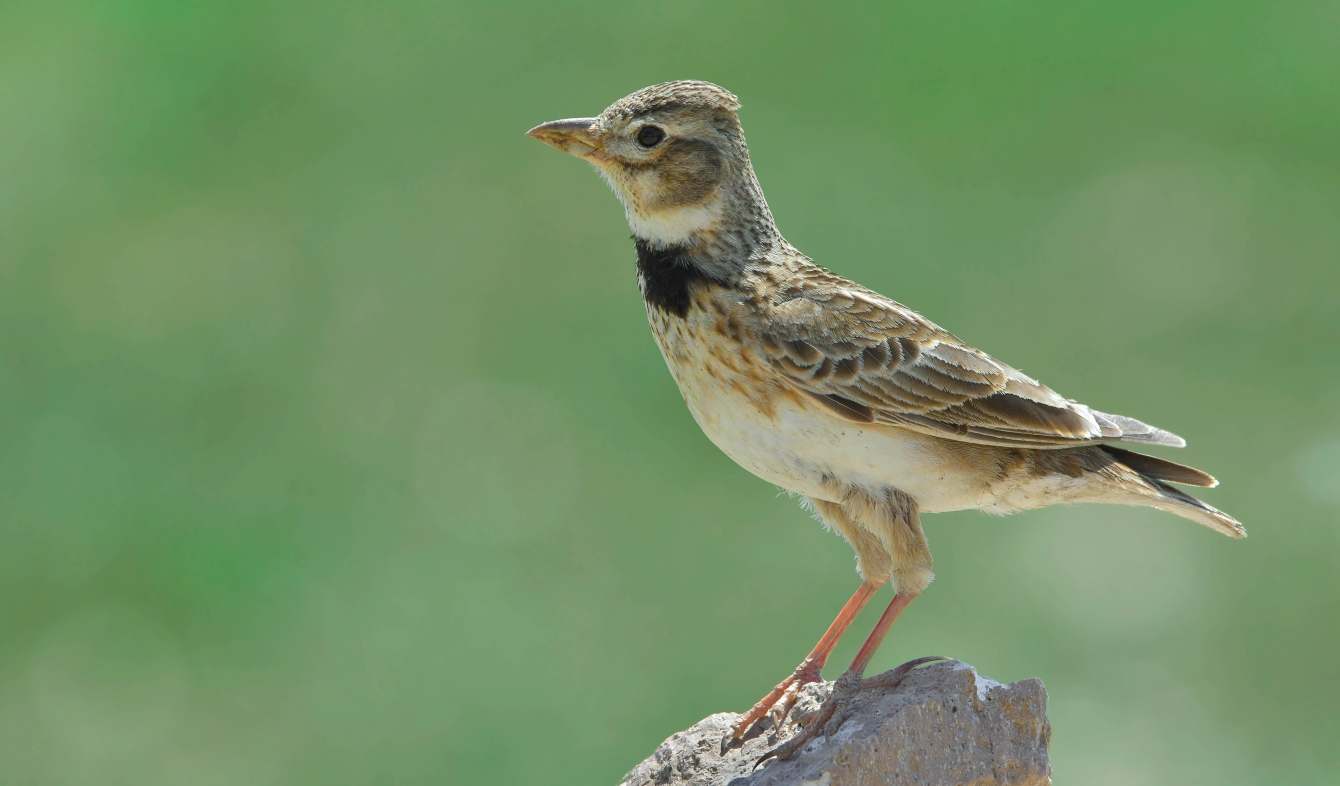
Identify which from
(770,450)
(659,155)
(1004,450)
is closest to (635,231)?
(659,155)

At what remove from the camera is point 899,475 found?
5008mm


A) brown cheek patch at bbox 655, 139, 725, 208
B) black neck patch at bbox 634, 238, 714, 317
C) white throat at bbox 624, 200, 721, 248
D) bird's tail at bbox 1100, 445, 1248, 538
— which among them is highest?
bird's tail at bbox 1100, 445, 1248, 538

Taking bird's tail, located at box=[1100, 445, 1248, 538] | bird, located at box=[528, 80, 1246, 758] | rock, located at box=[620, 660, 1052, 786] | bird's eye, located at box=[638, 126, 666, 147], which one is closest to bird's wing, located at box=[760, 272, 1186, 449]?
bird, located at box=[528, 80, 1246, 758]

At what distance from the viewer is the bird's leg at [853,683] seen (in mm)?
4867

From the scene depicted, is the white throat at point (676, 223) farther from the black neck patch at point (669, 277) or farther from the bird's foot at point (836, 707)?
the bird's foot at point (836, 707)

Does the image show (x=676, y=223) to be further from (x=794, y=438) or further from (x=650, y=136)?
(x=794, y=438)

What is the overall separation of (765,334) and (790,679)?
5.12 feet

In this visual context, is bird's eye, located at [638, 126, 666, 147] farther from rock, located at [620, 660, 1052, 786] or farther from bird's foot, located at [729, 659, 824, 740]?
rock, located at [620, 660, 1052, 786]

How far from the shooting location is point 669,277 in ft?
17.1

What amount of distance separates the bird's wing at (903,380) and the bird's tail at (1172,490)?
16 cm

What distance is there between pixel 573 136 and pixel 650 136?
35cm

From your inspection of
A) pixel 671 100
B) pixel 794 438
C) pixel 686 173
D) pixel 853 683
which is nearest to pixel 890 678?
pixel 853 683

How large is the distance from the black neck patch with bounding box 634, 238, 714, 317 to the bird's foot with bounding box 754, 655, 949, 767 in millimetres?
1758

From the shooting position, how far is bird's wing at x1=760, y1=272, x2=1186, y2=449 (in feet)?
16.4
